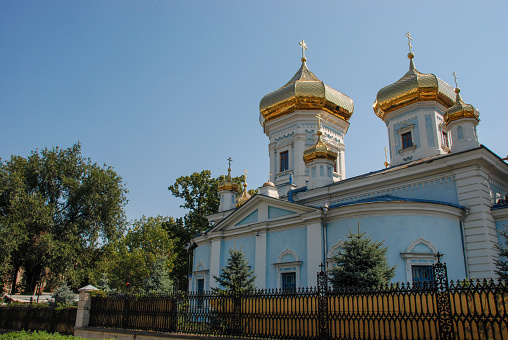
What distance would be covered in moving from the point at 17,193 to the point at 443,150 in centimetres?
2500

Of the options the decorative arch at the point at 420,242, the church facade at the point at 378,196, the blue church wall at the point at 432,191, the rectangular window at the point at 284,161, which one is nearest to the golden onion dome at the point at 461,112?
the church facade at the point at 378,196

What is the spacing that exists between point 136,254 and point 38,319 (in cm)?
1281

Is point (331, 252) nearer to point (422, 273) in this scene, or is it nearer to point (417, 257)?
point (417, 257)

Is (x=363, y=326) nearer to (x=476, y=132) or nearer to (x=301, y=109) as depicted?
(x=476, y=132)

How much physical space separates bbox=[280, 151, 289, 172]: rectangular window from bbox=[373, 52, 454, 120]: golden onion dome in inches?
211

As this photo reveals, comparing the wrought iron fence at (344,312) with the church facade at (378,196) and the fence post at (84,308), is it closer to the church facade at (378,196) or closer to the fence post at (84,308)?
the fence post at (84,308)

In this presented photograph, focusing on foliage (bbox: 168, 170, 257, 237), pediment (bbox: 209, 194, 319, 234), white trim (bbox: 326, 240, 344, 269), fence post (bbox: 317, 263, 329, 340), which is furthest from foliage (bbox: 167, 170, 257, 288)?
fence post (bbox: 317, 263, 329, 340)

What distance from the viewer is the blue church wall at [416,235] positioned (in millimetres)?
12328

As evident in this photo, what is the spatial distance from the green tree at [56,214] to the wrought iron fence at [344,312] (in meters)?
18.3

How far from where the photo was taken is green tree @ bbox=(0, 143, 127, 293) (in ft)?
84.1

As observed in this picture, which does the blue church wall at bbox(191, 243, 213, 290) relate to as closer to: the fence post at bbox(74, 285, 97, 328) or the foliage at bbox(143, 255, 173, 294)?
the foliage at bbox(143, 255, 173, 294)

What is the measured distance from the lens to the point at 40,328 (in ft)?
45.8

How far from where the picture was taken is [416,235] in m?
12.4

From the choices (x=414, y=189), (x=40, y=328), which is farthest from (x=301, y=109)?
(x=40, y=328)
